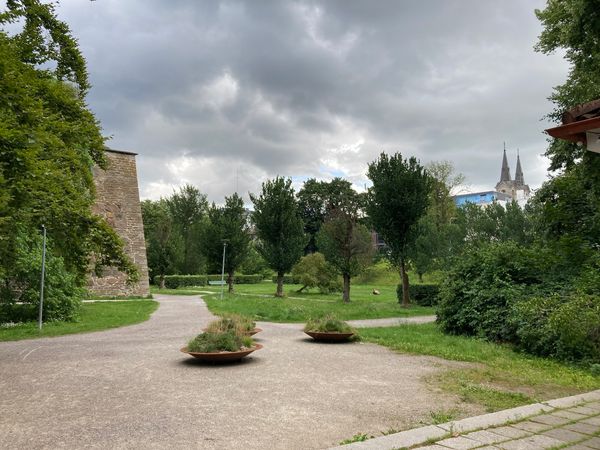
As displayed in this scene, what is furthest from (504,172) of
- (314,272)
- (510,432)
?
(510,432)

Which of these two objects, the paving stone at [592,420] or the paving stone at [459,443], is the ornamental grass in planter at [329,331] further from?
the paving stone at [459,443]

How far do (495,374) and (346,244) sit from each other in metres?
20.5

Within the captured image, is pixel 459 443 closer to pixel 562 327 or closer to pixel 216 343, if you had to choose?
pixel 216 343

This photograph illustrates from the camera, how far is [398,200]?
24578 mm

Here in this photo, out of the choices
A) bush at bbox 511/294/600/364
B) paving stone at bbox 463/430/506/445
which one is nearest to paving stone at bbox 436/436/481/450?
paving stone at bbox 463/430/506/445

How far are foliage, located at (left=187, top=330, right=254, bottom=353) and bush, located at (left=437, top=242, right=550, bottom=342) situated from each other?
593cm

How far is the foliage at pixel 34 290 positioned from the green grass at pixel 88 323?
2.13 ft

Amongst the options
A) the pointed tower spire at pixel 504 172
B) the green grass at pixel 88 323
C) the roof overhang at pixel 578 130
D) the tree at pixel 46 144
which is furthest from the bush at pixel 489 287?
the pointed tower spire at pixel 504 172

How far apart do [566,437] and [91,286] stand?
1042 inches

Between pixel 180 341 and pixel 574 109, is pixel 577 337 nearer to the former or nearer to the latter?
pixel 574 109

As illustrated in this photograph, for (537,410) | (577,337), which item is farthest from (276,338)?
(537,410)

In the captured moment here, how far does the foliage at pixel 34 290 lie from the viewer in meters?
14.6

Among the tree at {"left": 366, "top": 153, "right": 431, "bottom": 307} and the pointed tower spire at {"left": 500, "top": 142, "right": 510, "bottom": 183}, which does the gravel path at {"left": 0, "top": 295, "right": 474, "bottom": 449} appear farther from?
the pointed tower spire at {"left": 500, "top": 142, "right": 510, "bottom": 183}

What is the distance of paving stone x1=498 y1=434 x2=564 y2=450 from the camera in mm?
3895
